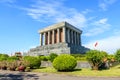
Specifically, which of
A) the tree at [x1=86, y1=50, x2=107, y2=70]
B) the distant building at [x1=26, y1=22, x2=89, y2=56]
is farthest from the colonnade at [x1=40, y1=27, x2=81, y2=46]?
the tree at [x1=86, y1=50, x2=107, y2=70]

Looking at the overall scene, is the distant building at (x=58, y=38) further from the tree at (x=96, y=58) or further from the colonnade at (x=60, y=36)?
the tree at (x=96, y=58)

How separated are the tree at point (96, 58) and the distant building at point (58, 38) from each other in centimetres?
2214

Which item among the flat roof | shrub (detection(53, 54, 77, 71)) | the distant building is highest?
the flat roof

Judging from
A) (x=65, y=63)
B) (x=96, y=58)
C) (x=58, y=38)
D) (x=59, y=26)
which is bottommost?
(x=65, y=63)

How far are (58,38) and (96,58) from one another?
121ft

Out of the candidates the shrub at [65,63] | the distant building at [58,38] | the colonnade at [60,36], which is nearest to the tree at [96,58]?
the shrub at [65,63]

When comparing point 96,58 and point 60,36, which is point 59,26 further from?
point 96,58

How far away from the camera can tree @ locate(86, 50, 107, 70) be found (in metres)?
26.7

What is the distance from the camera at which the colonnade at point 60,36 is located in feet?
200

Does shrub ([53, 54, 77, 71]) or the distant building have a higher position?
the distant building

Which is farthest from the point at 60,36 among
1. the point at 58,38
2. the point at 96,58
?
the point at 96,58

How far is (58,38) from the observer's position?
6300 cm

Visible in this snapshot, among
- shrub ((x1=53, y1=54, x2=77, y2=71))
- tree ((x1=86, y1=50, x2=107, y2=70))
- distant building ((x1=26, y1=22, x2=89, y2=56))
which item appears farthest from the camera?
distant building ((x1=26, y1=22, x2=89, y2=56))

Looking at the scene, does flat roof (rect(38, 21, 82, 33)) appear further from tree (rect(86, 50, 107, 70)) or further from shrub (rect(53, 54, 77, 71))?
shrub (rect(53, 54, 77, 71))
